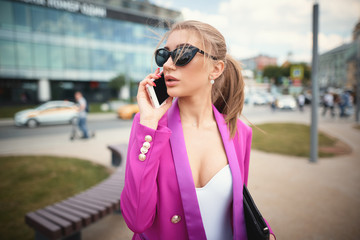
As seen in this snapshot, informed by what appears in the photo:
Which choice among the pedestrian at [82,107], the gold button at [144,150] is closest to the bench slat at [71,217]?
the gold button at [144,150]

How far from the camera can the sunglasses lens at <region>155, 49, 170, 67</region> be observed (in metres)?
1.27

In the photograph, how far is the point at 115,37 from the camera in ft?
113

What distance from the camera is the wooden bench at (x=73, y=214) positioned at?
234 cm

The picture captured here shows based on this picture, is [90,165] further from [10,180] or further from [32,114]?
[32,114]

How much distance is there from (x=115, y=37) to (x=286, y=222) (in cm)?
3631

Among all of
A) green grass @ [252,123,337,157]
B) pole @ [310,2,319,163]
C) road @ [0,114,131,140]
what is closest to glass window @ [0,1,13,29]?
road @ [0,114,131,140]

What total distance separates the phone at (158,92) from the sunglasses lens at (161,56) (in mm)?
72

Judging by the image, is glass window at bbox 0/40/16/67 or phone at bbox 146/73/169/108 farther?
glass window at bbox 0/40/16/67

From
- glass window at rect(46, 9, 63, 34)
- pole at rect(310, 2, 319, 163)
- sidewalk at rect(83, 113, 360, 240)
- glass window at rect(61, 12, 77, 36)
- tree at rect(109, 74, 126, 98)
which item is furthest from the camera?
tree at rect(109, 74, 126, 98)

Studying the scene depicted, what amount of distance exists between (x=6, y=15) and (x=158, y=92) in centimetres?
3445

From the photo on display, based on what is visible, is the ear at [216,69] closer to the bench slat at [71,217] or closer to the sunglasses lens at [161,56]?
the sunglasses lens at [161,56]

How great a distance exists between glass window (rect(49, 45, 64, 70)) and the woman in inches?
1333

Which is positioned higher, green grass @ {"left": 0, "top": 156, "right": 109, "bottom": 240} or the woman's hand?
the woman's hand

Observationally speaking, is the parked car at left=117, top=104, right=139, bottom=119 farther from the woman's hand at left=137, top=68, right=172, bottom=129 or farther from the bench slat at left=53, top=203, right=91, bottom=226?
the woman's hand at left=137, top=68, right=172, bottom=129
